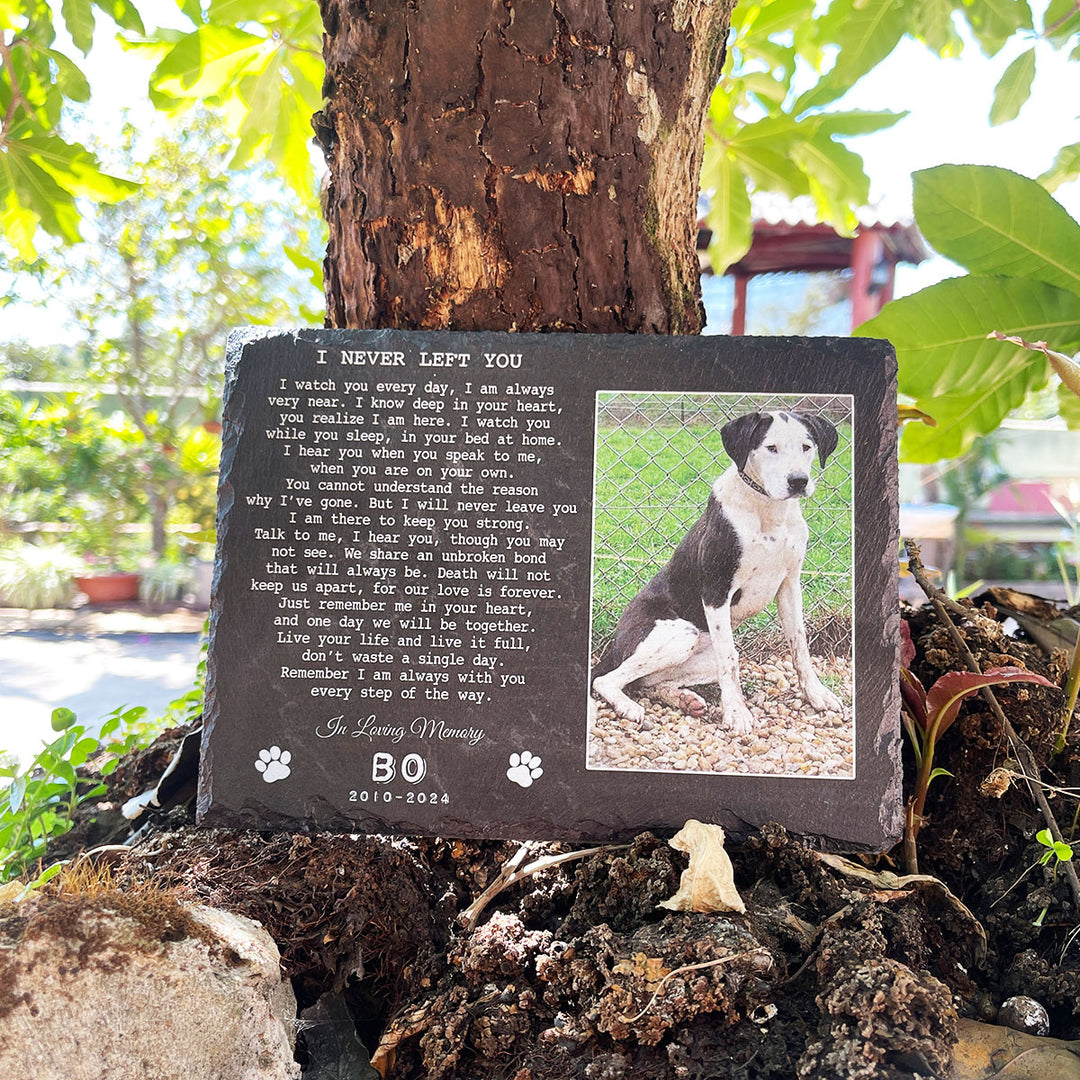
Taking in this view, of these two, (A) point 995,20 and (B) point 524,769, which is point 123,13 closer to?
(B) point 524,769

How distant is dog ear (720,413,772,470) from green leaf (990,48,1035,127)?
163 centimetres

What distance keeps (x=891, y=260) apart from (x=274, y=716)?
7.25m

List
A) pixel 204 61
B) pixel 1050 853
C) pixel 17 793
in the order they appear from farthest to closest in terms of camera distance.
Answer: pixel 204 61
pixel 17 793
pixel 1050 853

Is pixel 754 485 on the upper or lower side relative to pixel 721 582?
upper

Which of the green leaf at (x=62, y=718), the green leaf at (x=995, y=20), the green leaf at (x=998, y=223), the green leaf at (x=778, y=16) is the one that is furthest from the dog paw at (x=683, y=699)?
the green leaf at (x=995, y=20)

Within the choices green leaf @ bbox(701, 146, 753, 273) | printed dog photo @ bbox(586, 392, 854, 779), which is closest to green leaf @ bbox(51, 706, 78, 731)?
printed dog photo @ bbox(586, 392, 854, 779)

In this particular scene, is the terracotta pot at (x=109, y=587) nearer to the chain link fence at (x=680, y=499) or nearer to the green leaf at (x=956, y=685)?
the chain link fence at (x=680, y=499)

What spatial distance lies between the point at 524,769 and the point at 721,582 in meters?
0.47

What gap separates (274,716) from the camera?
4.88 ft

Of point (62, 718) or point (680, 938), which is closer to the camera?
point (680, 938)

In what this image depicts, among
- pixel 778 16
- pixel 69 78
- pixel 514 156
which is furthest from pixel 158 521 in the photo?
pixel 514 156

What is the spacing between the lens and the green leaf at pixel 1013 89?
2.38m

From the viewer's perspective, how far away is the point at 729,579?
1.50 meters

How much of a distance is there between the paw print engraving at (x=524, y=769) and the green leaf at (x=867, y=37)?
1.91 meters
